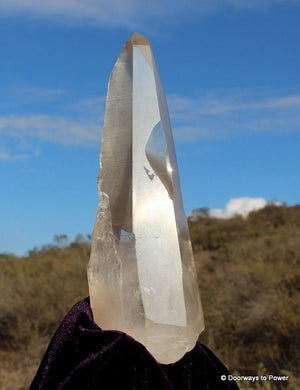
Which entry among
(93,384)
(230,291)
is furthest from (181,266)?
(230,291)

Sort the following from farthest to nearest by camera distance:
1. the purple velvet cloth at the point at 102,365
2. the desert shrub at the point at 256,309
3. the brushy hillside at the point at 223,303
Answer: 1. the brushy hillside at the point at 223,303
2. the desert shrub at the point at 256,309
3. the purple velvet cloth at the point at 102,365

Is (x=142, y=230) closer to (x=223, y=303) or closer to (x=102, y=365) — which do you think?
(x=102, y=365)

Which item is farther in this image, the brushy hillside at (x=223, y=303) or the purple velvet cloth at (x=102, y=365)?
the brushy hillside at (x=223, y=303)

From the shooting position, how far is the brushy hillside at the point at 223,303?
953 cm

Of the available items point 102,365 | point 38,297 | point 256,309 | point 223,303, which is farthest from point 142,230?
point 38,297

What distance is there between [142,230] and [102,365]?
0.36 metres

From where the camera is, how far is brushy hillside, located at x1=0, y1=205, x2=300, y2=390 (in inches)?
375

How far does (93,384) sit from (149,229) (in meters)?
0.43

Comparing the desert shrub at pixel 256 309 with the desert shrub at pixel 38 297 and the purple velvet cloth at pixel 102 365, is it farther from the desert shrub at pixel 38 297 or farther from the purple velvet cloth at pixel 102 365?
the purple velvet cloth at pixel 102 365

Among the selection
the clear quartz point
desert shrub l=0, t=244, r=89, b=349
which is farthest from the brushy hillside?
the clear quartz point

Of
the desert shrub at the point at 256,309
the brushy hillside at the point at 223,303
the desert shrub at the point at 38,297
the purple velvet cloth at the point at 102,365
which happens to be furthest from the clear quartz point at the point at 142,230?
the desert shrub at the point at 38,297

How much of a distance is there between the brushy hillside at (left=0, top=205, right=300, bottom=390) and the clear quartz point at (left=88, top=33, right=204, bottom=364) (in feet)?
17.9

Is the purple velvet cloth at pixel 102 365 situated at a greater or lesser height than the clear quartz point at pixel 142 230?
lesser

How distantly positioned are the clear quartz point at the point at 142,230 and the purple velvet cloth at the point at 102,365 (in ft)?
0.17
